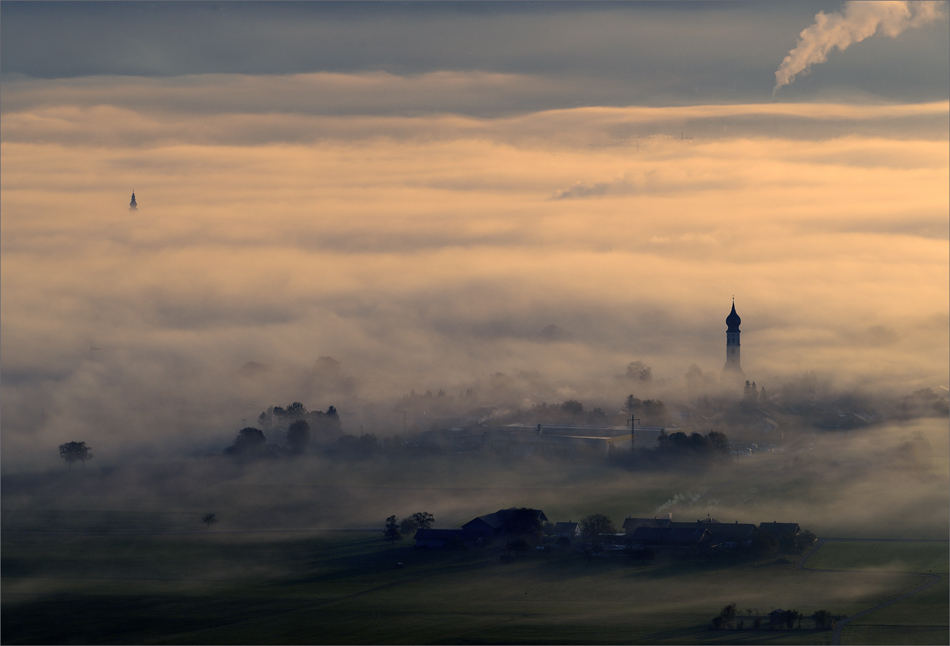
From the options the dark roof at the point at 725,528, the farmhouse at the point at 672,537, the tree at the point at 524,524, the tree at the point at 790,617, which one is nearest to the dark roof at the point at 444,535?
the tree at the point at 524,524

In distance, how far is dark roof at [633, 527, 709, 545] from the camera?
165 m

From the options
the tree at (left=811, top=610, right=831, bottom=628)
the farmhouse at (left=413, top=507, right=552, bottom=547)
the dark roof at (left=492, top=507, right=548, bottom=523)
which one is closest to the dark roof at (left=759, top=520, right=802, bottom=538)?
the dark roof at (left=492, top=507, right=548, bottom=523)

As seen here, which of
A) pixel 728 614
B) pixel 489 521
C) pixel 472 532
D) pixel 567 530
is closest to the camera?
pixel 728 614

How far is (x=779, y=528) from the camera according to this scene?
170125mm

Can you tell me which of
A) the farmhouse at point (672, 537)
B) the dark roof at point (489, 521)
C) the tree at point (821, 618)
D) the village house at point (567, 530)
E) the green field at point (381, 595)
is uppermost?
the dark roof at point (489, 521)

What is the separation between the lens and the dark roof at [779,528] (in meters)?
168

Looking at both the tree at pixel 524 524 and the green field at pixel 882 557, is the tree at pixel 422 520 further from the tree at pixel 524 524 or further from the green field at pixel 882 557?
the green field at pixel 882 557

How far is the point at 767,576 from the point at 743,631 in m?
25.8

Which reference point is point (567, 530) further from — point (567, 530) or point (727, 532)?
point (727, 532)

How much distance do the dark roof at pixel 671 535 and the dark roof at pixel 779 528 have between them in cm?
900

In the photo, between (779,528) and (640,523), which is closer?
(779,528)

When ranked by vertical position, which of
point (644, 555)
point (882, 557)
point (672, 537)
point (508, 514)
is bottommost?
point (882, 557)

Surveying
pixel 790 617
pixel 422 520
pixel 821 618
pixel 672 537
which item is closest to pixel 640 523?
pixel 672 537

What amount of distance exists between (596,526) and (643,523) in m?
7.96
